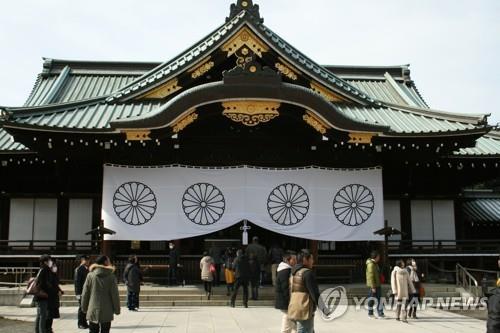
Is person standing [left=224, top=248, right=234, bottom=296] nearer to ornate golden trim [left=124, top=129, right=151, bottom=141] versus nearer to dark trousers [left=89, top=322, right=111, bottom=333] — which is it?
ornate golden trim [left=124, top=129, right=151, bottom=141]

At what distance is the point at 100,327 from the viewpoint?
25.4ft

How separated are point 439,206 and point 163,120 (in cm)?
1014

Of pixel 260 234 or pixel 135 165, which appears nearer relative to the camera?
pixel 135 165

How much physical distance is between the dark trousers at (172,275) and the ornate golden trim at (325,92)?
6.97 m

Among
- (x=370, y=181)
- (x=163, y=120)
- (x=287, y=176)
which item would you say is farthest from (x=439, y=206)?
(x=163, y=120)

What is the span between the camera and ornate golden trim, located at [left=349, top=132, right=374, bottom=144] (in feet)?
50.6

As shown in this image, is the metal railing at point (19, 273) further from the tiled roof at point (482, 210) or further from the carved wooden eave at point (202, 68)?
the tiled roof at point (482, 210)

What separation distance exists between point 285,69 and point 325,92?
1.62 metres

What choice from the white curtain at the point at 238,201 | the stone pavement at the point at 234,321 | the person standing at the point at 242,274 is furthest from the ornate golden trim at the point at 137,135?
the stone pavement at the point at 234,321

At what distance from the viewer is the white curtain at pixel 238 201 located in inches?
611

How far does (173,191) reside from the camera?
51.6 ft

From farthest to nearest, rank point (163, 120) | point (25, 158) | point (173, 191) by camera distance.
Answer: point (25, 158) < point (173, 191) < point (163, 120)

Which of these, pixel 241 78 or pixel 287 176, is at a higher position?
pixel 241 78

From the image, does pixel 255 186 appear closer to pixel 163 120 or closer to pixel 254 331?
pixel 163 120
